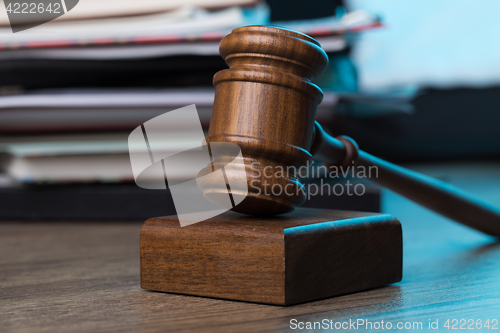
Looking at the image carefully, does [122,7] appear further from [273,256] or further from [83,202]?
[273,256]

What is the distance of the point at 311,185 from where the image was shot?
3.55 ft

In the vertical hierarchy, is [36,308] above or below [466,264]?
above

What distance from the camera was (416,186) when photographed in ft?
2.30

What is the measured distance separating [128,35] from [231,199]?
0.81 meters

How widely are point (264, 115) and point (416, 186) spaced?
0.30 m

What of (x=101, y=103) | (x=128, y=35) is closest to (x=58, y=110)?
(x=101, y=103)

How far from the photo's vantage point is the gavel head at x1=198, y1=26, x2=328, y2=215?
0.51 metres

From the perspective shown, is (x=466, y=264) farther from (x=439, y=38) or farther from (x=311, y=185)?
(x=439, y=38)
